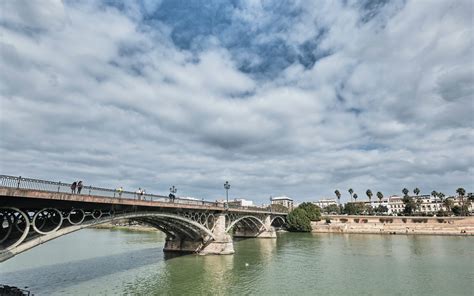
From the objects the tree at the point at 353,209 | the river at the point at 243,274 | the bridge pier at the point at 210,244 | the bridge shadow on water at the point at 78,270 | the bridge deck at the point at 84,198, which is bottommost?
the river at the point at 243,274

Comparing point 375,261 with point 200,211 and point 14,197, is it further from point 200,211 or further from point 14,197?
point 14,197

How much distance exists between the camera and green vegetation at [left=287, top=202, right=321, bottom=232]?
286ft

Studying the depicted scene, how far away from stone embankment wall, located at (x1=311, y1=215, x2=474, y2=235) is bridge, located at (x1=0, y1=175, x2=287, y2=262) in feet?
168

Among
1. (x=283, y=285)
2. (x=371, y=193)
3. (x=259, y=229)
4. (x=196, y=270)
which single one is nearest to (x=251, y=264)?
(x=196, y=270)

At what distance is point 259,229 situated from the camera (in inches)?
2933

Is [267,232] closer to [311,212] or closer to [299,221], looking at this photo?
[299,221]

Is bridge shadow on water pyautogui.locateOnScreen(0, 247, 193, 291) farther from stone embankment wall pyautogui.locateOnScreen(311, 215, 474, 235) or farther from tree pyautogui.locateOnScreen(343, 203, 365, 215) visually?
tree pyautogui.locateOnScreen(343, 203, 365, 215)

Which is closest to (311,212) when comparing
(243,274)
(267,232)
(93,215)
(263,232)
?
(267,232)

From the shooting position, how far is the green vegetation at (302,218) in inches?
3430

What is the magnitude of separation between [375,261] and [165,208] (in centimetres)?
2648

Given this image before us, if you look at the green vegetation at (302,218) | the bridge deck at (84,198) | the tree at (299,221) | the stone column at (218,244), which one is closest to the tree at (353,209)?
the green vegetation at (302,218)

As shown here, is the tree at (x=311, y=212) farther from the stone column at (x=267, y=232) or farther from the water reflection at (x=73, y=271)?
the water reflection at (x=73, y=271)

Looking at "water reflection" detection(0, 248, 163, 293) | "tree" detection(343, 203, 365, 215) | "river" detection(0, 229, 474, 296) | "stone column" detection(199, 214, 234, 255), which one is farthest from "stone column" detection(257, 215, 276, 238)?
"tree" detection(343, 203, 365, 215)

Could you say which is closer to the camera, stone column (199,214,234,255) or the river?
the river
